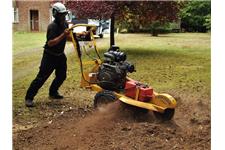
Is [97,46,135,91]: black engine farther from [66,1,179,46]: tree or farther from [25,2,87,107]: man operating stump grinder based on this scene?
[25,2,87,107]: man operating stump grinder

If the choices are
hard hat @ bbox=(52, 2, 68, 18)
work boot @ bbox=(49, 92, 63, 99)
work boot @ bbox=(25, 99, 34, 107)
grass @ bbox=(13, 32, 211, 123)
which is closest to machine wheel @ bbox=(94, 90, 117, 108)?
grass @ bbox=(13, 32, 211, 123)

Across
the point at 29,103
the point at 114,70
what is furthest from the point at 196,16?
the point at 29,103

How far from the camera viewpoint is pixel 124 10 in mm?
4199

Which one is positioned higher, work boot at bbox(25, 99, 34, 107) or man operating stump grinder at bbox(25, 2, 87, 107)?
man operating stump grinder at bbox(25, 2, 87, 107)

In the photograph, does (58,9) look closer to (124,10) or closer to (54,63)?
(124,10)

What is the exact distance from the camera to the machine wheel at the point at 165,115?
4230 mm

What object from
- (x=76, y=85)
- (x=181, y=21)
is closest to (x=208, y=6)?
(x=181, y=21)

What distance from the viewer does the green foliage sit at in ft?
12.3

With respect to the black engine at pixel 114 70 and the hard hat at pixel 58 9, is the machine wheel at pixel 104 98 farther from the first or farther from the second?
the hard hat at pixel 58 9

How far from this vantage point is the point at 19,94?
14.4ft

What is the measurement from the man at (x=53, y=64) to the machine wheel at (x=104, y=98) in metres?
0.33

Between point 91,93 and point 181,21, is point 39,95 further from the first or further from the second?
point 181,21

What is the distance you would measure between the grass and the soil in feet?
0.61

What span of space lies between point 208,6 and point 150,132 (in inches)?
34.8
